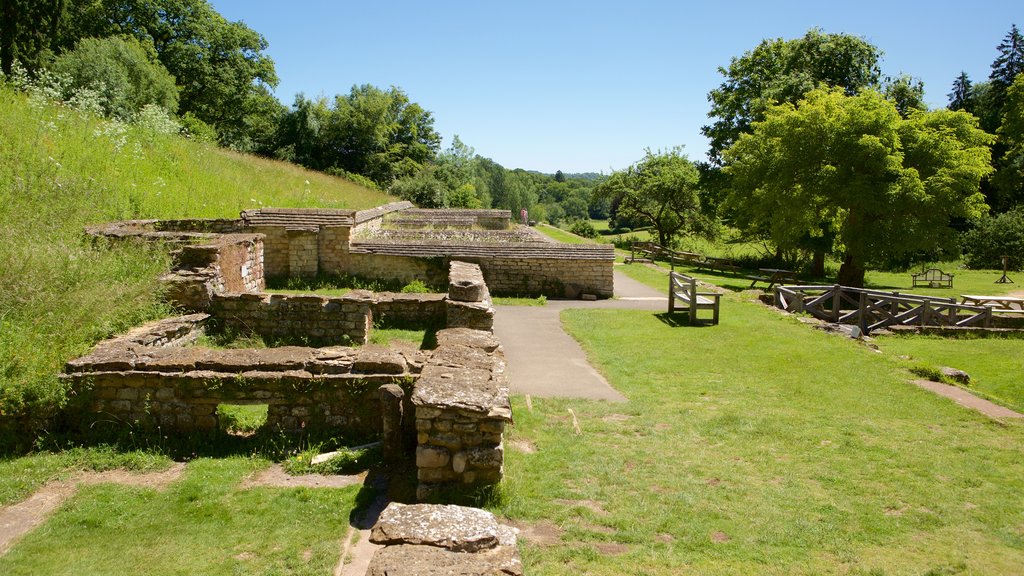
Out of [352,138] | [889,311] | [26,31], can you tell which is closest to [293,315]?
[889,311]

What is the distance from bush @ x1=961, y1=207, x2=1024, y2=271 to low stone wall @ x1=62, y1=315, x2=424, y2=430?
3917 cm

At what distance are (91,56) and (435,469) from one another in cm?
2929

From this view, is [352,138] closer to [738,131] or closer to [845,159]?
[738,131]

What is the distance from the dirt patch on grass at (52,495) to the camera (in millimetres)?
5062

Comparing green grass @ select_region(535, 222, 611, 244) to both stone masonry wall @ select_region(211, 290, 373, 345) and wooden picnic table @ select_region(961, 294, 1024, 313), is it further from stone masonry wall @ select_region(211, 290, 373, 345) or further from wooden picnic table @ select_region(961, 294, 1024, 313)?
stone masonry wall @ select_region(211, 290, 373, 345)

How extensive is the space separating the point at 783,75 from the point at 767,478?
27.9 m

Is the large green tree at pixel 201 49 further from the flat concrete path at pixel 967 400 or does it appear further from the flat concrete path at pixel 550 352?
the flat concrete path at pixel 967 400

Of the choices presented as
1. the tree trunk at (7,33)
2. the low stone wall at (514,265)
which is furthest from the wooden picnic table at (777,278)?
the tree trunk at (7,33)

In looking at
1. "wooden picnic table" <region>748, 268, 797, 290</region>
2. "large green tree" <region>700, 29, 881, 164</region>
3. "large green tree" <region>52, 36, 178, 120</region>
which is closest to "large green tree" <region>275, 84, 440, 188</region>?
"large green tree" <region>52, 36, 178, 120</region>

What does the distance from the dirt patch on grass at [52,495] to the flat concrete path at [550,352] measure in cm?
472

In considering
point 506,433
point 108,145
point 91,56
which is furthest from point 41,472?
point 91,56

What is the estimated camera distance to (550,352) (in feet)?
38.7

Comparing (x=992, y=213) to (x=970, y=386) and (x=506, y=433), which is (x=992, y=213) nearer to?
(x=970, y=386)

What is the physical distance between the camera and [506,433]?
23.6 ft
